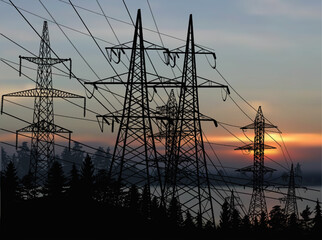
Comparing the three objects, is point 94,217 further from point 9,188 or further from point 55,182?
point 55,182

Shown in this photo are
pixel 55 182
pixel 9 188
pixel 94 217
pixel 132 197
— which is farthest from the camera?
pixel 55 182

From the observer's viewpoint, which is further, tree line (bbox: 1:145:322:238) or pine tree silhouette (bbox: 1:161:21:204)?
pine tree silhouette (bbox: 1:161:21:204)

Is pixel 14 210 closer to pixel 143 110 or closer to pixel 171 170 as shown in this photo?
pixel 171 170

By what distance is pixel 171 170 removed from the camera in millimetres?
41906

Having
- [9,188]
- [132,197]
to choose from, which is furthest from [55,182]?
[132,197]

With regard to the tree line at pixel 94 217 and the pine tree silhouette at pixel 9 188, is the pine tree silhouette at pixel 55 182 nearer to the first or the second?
the tree line at pixel 94 217

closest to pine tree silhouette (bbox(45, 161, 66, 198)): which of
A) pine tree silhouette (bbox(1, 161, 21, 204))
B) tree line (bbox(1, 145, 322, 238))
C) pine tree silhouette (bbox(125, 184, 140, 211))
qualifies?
tree line (bbox(1, 145, 322, 238))

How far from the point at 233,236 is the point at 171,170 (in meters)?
19.3

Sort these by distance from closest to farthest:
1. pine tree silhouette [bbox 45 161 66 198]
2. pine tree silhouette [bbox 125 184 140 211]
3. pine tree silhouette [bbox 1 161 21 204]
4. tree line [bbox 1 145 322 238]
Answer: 1. pine tree silhouette [bbox 125 184 140 211]
2. tree line [bbox 1 145 322 238]
3. pine tree silhouette [bbox 1 161 21 204]
4. pine tree silhouette [bbox 45 161 66 198]

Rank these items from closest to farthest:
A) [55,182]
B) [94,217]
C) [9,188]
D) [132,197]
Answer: [132,197], [94,217], [9,188], [55,182]

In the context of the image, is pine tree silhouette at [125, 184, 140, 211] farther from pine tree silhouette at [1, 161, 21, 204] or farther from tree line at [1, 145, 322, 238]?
pine tree silhouette at [1, 161, 21, 204]

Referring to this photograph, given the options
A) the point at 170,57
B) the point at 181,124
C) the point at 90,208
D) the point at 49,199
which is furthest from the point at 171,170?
the point at 49,199

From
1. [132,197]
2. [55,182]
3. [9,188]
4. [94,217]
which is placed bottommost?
[94,217]

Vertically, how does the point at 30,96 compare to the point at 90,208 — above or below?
above
